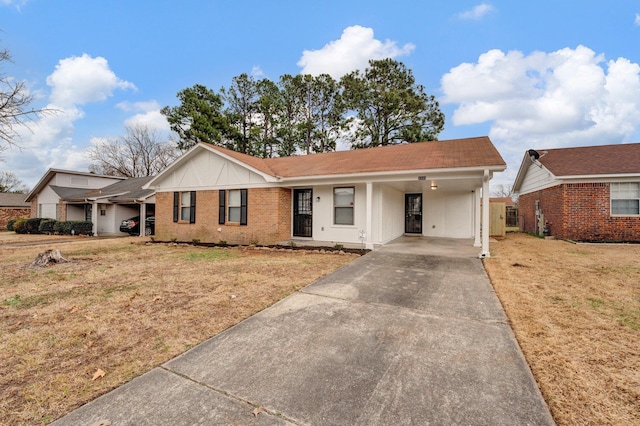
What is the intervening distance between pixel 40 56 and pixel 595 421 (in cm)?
1848

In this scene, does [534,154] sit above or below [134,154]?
below

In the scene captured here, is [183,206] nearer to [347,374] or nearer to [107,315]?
[107,315]

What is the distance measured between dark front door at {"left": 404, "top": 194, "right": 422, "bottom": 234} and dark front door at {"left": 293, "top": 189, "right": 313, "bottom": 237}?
5.34 metres

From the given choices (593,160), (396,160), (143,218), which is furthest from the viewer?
(143,218)

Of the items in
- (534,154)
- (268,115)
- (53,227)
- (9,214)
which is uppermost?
(268,115)

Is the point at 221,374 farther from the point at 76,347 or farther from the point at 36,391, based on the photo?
the point at 76,347

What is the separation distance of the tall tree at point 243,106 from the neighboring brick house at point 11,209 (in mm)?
22119

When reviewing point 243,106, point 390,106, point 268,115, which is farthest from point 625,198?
point 243,106

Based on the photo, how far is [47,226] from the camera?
63.1ft

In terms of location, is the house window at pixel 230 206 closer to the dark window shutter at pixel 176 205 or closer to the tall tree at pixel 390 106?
the dark window shutter at pixel 176 205

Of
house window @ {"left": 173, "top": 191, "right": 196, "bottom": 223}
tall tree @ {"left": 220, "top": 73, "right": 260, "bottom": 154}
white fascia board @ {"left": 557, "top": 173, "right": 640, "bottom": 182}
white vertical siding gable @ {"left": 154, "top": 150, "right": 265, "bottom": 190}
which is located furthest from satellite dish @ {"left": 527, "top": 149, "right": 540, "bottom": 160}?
tall tree @ {"left": 220, "top": 73, "right": 260, "bottom": 154}

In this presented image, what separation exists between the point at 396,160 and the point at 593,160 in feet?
33.0

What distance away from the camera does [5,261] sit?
8688 millimetres

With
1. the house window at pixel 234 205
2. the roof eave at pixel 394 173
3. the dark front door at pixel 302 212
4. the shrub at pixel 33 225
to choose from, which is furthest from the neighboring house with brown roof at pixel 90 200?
the roof eave at pixel 394 173
